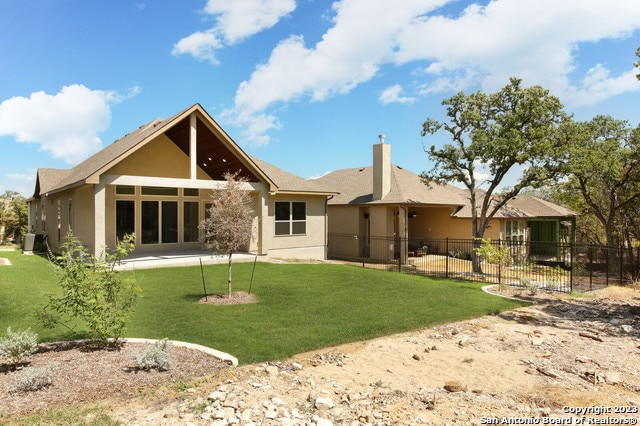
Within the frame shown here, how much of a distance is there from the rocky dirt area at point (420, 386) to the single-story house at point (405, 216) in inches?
568

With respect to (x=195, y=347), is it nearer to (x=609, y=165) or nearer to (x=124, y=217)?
(x=124, y=217)

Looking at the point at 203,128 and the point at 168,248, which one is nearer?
the point at 203,128

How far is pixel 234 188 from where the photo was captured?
10.6m

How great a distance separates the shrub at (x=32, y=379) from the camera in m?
5.05

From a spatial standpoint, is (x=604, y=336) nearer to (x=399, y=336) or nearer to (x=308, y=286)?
(x=399, y=336)

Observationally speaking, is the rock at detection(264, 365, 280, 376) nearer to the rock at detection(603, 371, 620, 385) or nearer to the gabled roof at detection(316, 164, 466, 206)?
the rock at detection(603, 371, 620, 385)

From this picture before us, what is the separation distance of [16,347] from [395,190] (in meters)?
20.3

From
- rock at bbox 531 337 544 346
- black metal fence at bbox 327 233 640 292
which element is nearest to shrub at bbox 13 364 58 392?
rock at bbox 531 337 544 346

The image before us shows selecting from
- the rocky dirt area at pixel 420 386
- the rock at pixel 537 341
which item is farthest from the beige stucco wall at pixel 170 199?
the rock at pixel 537 341

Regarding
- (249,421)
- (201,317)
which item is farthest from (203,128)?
(249,421)

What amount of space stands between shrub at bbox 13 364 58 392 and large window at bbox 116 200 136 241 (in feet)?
44.9

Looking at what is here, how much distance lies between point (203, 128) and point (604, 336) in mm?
15247

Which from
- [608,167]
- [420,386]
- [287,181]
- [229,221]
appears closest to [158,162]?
[287,181]

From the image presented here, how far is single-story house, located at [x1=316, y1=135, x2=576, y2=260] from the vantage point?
923 inches
